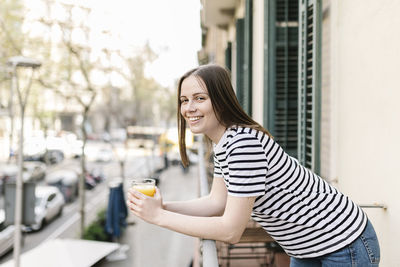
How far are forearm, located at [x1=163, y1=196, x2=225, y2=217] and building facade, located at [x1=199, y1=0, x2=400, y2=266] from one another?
82cm

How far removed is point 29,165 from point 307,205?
2683 cm

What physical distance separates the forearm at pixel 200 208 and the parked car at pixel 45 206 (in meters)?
16.0

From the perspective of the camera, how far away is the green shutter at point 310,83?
2811mm

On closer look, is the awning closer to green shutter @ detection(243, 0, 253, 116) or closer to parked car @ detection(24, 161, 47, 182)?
green shutter @ detection(243, 0, 253, 116)

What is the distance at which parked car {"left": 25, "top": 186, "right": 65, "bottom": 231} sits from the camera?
16500mm

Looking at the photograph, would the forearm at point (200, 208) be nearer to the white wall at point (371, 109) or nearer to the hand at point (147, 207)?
the hand at point (147, 207)

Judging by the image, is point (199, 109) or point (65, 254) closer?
point (199, 109)

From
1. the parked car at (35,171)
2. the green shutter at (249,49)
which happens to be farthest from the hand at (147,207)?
the parked car at (35,171)

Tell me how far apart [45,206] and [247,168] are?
17.6m

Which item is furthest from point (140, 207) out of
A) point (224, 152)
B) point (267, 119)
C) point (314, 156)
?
point (267, 119)

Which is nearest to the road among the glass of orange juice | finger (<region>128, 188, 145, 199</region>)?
the glass of orange juice

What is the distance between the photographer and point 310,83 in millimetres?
2980

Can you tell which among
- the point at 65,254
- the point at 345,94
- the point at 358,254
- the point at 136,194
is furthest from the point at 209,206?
the point at 65,254

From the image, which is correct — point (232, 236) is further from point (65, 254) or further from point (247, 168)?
point (65, 254)
